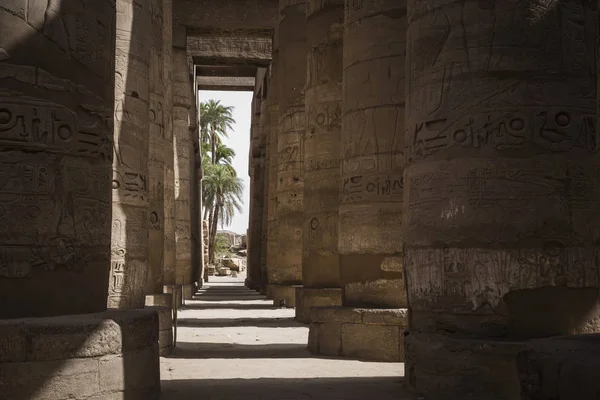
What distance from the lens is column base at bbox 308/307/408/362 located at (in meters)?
8.49

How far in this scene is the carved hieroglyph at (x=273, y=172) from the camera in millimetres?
19312

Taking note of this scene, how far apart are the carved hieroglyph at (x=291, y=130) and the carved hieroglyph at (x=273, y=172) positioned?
77.7 inches

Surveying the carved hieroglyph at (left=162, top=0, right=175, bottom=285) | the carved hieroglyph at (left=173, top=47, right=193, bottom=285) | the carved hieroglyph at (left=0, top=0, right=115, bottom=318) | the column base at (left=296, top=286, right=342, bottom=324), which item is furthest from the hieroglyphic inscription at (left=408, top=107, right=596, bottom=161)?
the carved hieroglyph at (left=173, top=47, right=193, bottom=285)

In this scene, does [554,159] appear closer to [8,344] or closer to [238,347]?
[8,344]

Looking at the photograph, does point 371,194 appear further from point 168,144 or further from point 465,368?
point 168,144

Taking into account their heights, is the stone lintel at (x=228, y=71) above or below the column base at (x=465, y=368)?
above

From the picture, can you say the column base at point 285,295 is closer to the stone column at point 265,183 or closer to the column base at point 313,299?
the column base at point 313,299

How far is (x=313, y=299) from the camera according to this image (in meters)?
12.4

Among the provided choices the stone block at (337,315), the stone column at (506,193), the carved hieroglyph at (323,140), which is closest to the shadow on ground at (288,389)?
the stone column at (506,193)

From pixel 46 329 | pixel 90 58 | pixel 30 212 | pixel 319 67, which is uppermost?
pixel 319 67

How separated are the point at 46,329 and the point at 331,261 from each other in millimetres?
7620

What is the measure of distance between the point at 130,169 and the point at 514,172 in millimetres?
4360

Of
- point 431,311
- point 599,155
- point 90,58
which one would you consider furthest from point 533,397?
point 90,58

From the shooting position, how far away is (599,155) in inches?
138
